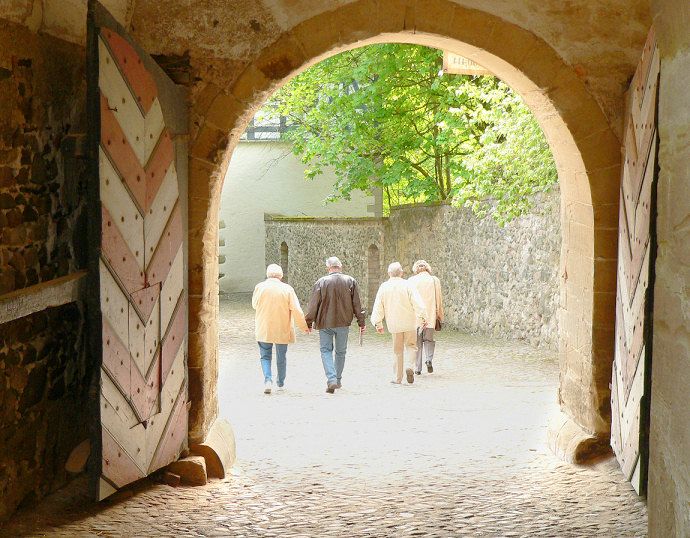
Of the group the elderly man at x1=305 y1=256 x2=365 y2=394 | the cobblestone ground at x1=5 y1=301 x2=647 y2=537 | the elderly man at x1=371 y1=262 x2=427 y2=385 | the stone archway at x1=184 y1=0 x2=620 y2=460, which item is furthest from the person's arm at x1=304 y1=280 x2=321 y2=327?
the stone archway at x1=184 y1=0 x2=620 y2=460

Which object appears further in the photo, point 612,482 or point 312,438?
point 312,438

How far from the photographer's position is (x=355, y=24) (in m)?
5.10

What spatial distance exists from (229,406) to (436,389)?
2266 millimetres

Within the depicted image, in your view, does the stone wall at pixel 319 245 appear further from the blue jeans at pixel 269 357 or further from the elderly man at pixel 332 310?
the blue jeans at pixel 269 357

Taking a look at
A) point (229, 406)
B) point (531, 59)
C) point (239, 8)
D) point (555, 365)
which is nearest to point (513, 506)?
point (531, 59)

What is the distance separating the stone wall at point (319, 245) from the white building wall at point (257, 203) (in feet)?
2.40

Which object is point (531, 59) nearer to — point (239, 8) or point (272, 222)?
point (239, 8)

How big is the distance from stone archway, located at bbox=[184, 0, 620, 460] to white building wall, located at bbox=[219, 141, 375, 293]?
19861 millimetres

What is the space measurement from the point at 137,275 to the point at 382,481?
77.0 inches

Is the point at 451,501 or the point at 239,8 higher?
the point at 239,8

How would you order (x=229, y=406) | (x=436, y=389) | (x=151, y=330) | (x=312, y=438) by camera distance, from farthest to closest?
(x=436, y=389)
(x=229, y=406)
(x=312, y=438)
(x=151, y=330)

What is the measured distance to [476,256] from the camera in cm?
1502

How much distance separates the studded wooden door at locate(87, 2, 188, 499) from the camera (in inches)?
160

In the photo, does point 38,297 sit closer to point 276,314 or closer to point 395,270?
Answer: point 276,314
